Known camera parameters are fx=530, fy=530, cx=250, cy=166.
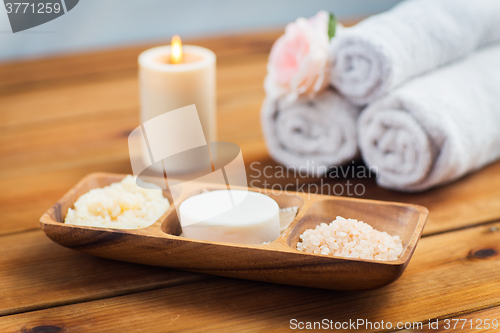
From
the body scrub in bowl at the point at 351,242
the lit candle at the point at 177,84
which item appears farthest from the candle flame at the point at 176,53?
the body scrub in bowl at the point at 351,242

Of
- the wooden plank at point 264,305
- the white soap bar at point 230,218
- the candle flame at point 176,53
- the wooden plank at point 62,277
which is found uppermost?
the candle flame at point 176,53

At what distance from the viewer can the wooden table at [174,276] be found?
1.41ft

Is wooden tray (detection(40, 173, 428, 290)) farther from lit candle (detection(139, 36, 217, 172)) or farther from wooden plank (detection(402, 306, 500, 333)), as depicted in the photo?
lit candle (detection(139, 36, 217, 172))

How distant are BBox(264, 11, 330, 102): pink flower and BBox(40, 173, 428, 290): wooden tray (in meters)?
0.18

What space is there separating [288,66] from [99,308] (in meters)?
0.38

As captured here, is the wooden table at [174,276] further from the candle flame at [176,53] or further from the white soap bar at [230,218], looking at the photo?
the candle flame at [176,53]

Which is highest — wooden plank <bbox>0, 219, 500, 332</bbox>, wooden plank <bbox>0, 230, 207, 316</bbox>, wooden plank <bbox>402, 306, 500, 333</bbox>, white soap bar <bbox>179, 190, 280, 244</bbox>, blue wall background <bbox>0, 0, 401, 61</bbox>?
blue wall background <bbox>0, 0, 401, 61</bbox>

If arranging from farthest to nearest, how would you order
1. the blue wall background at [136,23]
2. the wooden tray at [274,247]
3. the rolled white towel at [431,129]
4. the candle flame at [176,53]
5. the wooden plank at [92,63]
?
the blue wall background at [136,23]
the wooden plank at [92,63]
the candle flame at [176,53]
the rolled white towel at [431,129]
the wooden tray at [274,247]

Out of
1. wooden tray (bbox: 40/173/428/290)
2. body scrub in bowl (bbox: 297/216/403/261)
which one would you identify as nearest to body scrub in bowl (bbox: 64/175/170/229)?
wooden tray (bbox: 40/173/428/290)

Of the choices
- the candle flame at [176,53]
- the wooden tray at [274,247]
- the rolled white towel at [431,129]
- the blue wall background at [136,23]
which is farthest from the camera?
the blue wall background at [136,23]

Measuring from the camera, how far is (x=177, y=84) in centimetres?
67

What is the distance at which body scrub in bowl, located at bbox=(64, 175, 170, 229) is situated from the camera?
489mm

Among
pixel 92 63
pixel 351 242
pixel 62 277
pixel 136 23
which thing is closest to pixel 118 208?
pixel 62 277

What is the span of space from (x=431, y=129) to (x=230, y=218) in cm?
27
